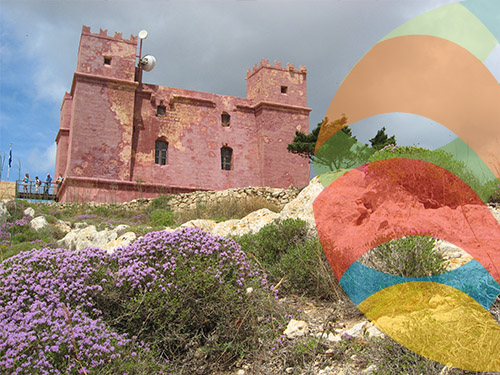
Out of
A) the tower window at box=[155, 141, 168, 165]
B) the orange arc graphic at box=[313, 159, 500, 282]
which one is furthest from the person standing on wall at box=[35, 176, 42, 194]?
the orange arc graphic at box=[313, 159, 500, 282]

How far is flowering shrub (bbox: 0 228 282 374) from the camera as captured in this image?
2994mm

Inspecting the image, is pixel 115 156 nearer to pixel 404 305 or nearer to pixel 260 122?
pixel 260 122

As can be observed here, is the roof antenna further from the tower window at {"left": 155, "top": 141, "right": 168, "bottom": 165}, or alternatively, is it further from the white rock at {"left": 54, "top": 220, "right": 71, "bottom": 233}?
the white rock at {"left": 54, "top": 220, "right": 71, "bottom": 233}

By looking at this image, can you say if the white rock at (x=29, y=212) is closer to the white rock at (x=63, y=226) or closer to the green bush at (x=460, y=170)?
the white rock at (x=63, y=226)

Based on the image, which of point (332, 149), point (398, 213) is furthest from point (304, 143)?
point (398, 213)

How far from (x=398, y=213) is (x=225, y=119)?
61.6 feet

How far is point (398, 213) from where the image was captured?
485 cm

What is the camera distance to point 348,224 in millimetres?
5324

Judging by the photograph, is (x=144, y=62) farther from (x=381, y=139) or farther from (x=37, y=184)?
(x=381, y=139)

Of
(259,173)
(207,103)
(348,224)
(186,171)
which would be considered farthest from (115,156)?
(348,224)

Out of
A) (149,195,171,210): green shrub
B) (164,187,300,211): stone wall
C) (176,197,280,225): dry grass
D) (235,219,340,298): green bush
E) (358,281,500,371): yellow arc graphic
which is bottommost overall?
(358,281,500,371): yellow arc graphic

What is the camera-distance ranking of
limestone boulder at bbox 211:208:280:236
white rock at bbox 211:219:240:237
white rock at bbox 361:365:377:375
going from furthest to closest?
1. white rock at bbox 211:219:240:237
2. limestone boulder at bbox 211:208:280:236
3. white rock at bbox 361:365:377:375

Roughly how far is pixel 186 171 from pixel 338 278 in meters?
17.5

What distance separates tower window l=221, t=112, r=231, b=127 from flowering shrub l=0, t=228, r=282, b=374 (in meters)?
19.0
